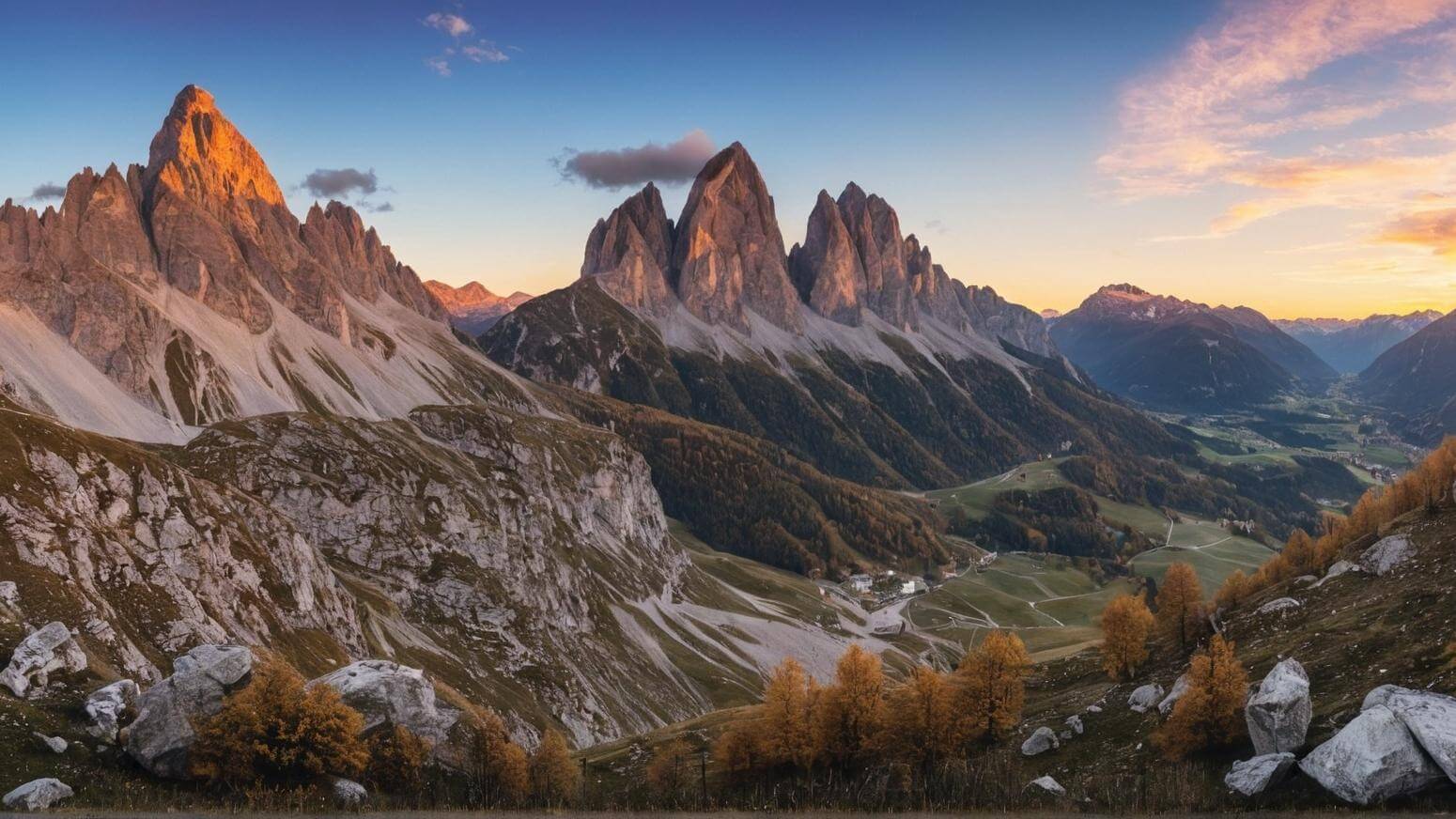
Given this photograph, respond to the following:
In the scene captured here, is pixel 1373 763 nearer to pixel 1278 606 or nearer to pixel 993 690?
pixel 993 690

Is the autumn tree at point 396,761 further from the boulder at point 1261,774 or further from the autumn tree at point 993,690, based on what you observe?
the boulder at point 1261,774

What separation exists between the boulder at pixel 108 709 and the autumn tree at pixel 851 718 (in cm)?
5409

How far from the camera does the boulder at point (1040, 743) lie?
243ft

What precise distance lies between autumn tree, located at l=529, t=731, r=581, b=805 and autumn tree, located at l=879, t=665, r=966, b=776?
29027 millimetres

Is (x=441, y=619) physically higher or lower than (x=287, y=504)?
lower

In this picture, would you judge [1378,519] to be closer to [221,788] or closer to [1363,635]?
[1363,635]

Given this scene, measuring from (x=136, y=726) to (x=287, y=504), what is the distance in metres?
99.5

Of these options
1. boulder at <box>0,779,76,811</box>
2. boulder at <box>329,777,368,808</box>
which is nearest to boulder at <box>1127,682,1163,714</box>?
boulder at <box>329,777,368,808</box>

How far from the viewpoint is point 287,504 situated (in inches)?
5738

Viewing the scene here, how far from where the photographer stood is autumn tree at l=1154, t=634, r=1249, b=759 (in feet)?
205

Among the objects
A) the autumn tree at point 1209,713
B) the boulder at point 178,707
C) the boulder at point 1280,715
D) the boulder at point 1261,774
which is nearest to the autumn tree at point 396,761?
the boulder at point 178,707

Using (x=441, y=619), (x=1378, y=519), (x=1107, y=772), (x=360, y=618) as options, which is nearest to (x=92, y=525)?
(x=360, y=618)

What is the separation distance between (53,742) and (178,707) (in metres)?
6.60

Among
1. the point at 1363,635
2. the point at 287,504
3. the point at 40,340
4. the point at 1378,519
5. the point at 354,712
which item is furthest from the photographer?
the point at 40,340
